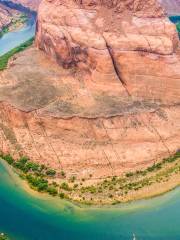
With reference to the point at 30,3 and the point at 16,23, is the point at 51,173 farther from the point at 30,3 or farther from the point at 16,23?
the point at 30,3

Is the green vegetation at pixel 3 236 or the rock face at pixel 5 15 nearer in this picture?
the green vegetation at pixel 3 236

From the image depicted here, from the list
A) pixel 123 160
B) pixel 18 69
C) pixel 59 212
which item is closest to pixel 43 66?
pixel 18 69

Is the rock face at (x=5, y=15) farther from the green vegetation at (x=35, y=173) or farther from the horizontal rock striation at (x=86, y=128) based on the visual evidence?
the green vegetation at (x=35, y=173)

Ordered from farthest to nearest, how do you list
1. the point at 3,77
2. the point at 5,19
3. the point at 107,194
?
the point at 5,19 < the point at 3,77 < the point at 107,194

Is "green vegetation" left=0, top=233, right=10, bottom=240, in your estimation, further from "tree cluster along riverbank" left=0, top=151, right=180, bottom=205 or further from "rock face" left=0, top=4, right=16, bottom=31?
"rock face" left=0, top=4, right=16, bottom=31

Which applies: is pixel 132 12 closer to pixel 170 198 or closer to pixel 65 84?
pixel 65 84

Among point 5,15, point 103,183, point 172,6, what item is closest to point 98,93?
point 103,183

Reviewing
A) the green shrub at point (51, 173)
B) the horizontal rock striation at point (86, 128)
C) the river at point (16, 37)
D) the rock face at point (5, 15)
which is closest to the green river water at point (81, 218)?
the green shrub at point (51, 173)
